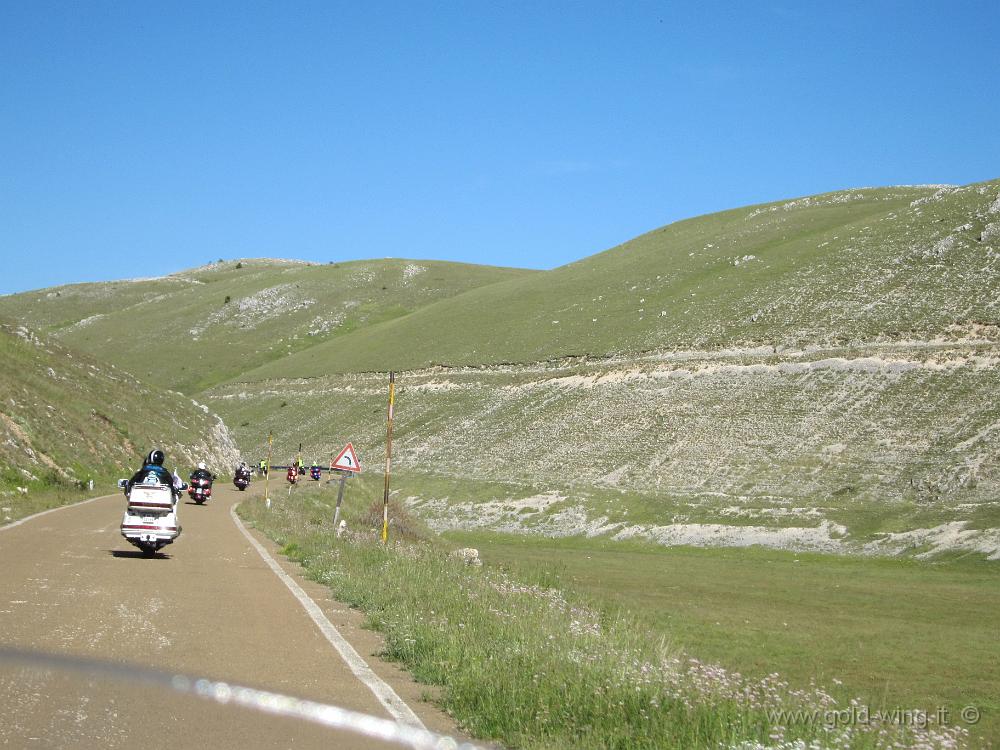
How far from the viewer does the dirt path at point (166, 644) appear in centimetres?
718

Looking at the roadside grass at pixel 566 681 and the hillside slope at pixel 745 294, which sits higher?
the hillside slope at pixel 745 294

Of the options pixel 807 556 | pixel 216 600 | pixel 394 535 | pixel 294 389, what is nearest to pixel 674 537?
pixel 807 556

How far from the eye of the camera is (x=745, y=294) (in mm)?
82375

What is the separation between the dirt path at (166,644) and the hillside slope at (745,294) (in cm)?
5397

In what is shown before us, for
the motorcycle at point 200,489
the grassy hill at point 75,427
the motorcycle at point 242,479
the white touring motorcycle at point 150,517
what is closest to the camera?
the white touring motorcycle at point 150,517

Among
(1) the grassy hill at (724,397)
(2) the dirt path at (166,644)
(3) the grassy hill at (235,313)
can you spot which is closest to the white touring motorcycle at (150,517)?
(2) the dirt path at (166,644)

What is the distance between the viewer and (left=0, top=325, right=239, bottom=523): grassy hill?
34.8 meters

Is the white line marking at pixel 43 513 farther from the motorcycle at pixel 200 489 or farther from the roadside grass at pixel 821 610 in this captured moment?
the roadside grass at pixel 821 610

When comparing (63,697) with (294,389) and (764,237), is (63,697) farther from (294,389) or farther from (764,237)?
(764,237)

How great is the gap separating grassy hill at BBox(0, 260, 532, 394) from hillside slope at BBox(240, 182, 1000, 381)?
2161cm

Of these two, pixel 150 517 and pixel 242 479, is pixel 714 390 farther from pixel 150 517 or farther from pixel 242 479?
pixel 150 517

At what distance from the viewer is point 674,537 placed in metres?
43.9

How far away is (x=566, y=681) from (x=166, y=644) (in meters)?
4.16

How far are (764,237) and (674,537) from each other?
70722 mm
